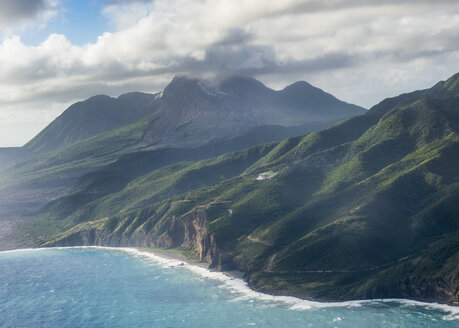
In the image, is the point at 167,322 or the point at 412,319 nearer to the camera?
the point at 412,319

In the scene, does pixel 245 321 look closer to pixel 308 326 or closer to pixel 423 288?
pixel 308 326

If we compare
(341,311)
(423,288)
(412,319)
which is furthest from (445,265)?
(341,311)

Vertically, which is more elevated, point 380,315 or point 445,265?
point 445,265

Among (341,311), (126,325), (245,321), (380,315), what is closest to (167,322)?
(126,325)

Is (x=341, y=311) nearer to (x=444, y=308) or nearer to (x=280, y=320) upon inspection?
(x=280, y=320)

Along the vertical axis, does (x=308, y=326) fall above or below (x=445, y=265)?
below

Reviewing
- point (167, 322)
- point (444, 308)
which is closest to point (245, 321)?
point (167, 322)

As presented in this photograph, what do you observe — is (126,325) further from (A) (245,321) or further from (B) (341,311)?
(B) (341,311)

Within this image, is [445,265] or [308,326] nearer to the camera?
[308,326]
